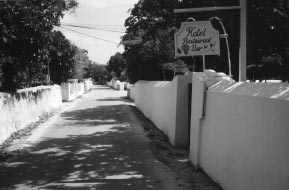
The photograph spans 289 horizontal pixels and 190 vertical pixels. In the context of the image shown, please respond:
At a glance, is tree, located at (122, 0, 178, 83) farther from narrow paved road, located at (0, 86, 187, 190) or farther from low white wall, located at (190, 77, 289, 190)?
low white wall, located at (190, 77, 289, 190)

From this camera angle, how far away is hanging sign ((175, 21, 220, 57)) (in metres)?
8.49

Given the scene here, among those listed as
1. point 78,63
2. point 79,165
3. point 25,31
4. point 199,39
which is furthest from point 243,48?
point 78,63

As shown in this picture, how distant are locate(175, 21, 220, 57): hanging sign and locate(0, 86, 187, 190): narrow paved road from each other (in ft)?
9.66

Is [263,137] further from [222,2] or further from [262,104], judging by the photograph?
[222,2]

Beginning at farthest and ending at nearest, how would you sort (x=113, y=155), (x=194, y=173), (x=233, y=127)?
(x=113, y=155) < (x=194, y=173) < (x=233, y=127)

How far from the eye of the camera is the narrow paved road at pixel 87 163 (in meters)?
7.00

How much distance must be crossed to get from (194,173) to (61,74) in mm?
26461

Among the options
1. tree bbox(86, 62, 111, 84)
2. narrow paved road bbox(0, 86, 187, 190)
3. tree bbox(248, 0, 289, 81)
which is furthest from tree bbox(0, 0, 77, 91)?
tree bbox(86, 62, 111, 84)

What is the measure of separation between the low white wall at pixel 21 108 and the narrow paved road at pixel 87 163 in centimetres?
76

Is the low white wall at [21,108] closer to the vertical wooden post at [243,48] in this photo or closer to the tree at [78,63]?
the vertical wooden post at [243,48]

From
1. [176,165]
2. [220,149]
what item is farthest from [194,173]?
[220,149]

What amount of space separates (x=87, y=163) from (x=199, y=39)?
13.4 feet

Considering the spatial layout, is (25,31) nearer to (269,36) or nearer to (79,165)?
(79,165)

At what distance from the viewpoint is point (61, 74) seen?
32375 millimetres
